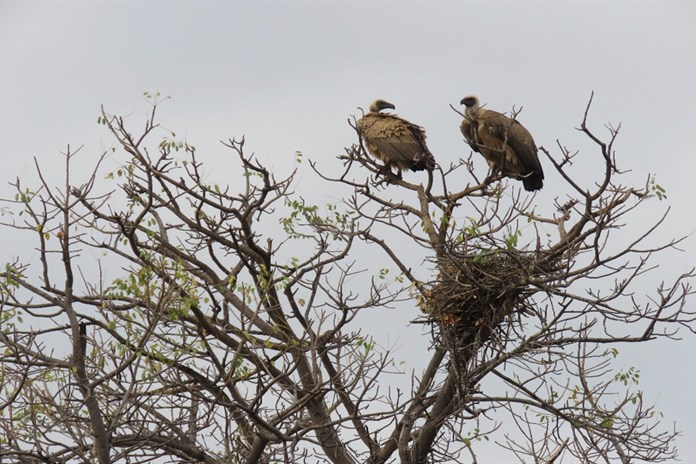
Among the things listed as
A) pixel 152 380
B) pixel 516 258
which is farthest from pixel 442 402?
pixel 152 380

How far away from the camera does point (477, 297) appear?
33.9ft

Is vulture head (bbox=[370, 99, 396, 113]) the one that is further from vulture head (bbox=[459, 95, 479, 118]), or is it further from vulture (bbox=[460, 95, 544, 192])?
vulture (bbox=[460, 95, 544, 192])

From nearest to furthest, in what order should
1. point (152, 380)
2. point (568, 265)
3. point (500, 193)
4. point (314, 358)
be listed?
point (152, 380) → point (314, 358) → point (568, 265) → point (500, 193)

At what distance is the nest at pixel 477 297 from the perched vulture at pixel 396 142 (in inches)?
110

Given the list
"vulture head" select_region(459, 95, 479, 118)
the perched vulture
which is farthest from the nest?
"vulture head" select_region(459, 95, 479, 118)

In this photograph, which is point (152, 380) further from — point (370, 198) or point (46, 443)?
point (370, 198)

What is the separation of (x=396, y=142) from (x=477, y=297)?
3.71 metres

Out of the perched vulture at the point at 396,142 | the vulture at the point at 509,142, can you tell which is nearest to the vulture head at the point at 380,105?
the perched vulture at the point at 396,142

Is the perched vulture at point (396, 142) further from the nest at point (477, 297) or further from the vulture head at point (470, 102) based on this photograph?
the nest at point (477, 297)

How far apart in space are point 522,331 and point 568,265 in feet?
2.99

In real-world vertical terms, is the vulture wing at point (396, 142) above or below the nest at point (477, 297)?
above

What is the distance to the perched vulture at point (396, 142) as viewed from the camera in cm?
1334

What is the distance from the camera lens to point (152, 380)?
8.51m

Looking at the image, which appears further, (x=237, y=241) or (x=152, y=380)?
(x=237, y=241)
